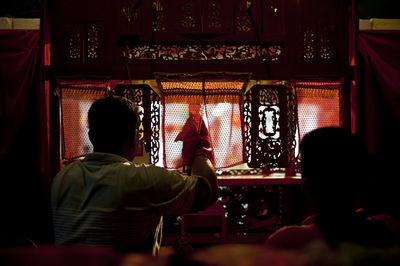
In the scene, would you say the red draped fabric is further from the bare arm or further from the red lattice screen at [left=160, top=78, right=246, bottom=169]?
the bare arm

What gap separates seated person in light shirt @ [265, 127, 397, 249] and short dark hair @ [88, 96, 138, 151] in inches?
51.8

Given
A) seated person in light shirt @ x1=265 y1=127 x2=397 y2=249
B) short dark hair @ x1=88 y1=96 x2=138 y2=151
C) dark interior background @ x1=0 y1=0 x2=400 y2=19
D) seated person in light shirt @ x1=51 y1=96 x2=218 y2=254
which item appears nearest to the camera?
seated person in light shirt @ x1=265 y1=127 x2=397 y2=249

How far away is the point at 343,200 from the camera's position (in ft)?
6.00

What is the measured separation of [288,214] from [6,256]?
3.89m

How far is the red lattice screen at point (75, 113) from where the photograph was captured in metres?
4.20

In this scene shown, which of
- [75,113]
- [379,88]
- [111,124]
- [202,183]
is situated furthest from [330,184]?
[75,113]

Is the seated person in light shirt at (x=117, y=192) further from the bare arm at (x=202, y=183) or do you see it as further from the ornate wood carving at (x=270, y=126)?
the ornate wood carving at (x=270, y=126)

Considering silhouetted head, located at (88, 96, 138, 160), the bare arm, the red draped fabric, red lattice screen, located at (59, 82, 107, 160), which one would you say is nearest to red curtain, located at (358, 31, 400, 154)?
the bare arm

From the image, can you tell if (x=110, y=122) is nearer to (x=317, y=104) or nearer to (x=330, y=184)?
(x=330, y=184)

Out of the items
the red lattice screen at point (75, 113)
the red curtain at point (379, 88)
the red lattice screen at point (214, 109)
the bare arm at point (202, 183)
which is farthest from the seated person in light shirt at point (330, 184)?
the red lattice screen at point (75, 113)

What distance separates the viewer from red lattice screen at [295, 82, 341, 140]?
14.0 ft

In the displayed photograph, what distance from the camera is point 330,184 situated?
6.14 feet

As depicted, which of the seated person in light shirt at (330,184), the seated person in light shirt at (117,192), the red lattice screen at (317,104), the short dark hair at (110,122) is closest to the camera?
the seated person in light shirt at (330,184)

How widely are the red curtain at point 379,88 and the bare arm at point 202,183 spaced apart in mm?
2397
